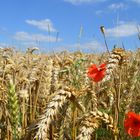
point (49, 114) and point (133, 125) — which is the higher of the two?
point (49, 114)

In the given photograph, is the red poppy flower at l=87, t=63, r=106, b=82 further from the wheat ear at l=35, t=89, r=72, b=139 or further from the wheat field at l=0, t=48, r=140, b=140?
the wheat ear at l=35, t=89, r=72, b=139

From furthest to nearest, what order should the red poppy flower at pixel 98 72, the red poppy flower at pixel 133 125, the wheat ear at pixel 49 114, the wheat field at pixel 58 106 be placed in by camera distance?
the red poppy flower at pixel 98 72, the red poppy flower at pixel 133 125, the wheat field at pixel 58 106, the wheat ear at pixel 49 114

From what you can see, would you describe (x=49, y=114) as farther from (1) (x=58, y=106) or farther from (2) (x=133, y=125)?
(2) (x=133, y=125)

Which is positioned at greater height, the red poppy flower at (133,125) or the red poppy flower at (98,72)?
the red poppy flower at (98,72)

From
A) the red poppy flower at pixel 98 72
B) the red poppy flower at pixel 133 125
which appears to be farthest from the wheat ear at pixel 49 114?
the red poppy flower at pixel 98 72

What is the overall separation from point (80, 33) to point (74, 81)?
1281 mm

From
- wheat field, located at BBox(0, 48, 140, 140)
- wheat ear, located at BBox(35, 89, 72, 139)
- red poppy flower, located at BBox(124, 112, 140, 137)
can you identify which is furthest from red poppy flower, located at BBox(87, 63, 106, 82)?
wheat ear, located at BBox(35, 89, 72, 139)

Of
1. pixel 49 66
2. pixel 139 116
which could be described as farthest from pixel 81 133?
pixel 49 66

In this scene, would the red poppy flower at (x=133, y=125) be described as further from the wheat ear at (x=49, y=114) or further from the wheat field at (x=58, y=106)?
the wheat ear at (x=49, y=114)

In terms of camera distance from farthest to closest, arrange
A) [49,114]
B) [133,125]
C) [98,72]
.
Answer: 1. [98,72]
2. [133,125]
3. [49,114]

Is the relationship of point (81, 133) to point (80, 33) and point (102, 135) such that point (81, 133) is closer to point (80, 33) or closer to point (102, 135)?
point (102, 135)

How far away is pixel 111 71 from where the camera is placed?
→ 227 centimetres

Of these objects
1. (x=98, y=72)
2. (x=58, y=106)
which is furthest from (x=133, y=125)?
(x=98, y=72)

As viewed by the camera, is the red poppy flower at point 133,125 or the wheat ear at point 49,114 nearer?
the wheat ear at point 49,114
